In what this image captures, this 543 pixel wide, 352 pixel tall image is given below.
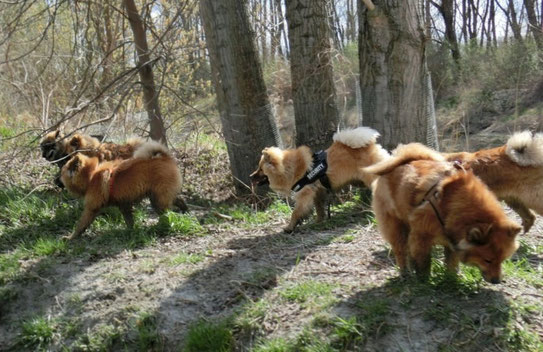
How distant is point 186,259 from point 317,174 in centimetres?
235

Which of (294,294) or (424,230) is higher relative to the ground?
(424,230)

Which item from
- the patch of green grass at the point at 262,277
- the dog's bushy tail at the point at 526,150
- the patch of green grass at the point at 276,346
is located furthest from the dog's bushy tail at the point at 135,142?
the dog's bushy tail at the point at 526,150

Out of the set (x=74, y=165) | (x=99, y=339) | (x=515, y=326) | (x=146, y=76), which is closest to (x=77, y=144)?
(x=146, y=76)

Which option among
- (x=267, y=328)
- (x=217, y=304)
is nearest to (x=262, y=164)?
(x=217, y=304)

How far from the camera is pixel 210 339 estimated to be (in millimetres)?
4531

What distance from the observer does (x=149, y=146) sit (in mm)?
7723

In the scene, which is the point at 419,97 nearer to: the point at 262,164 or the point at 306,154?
the point at 306,154

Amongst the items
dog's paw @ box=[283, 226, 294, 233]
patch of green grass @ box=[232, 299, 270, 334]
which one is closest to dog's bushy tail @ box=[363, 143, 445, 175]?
patch of green grass @ box=[232, 299, 270, 334]

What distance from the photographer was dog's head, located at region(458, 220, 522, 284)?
13.0 feet

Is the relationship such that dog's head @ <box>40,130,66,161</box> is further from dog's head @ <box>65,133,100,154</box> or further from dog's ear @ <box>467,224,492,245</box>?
dog's ear @ <box>467,224,492,245</box>

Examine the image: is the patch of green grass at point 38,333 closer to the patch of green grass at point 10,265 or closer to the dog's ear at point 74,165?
the patch of green grass at point 10,265

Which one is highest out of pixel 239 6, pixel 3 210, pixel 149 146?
pixel 239 6

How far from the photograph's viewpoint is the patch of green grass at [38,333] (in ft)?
16.9

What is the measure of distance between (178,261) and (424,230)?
3.03 meters
